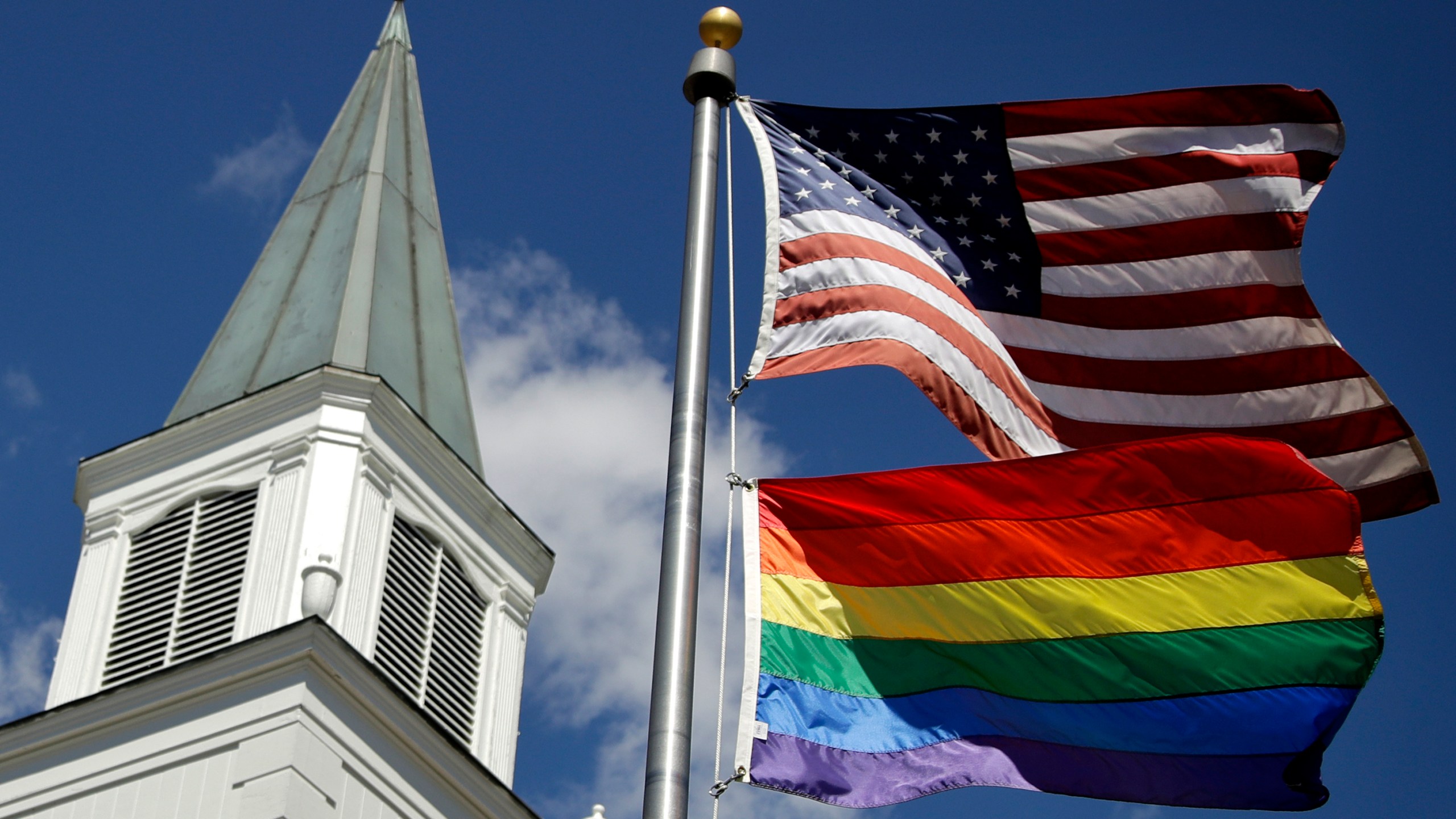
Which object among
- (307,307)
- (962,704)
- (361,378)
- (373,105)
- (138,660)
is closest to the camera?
(962,704)

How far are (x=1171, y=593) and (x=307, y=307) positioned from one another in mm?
13157

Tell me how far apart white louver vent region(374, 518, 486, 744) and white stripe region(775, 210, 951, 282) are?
800cm

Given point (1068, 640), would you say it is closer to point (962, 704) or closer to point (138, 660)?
point (962, 704)

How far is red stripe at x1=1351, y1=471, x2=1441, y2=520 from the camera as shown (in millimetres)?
15266

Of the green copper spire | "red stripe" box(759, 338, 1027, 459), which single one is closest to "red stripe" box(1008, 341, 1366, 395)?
"red stripe" box(759, 338, 1027, 459)

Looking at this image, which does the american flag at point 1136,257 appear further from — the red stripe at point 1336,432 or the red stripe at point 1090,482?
the red stripe at point 1090,482

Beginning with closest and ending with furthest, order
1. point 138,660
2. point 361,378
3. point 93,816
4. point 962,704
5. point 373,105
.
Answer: point 962,704 < point 93,816 < point 138,660 < point 361,378 < point 373,105

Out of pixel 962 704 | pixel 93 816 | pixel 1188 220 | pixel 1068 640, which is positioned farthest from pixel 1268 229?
pixel 93 816

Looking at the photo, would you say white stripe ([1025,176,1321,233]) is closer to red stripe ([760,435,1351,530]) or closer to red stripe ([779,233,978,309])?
red stripe ([779,233,978,309])

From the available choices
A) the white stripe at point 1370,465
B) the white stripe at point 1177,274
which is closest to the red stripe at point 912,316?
the white stripe at point 1177,274

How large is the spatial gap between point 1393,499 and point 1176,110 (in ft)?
12.4

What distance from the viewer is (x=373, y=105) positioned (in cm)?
2678

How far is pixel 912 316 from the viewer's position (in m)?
13.7

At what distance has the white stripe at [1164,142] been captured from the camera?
15219mm
